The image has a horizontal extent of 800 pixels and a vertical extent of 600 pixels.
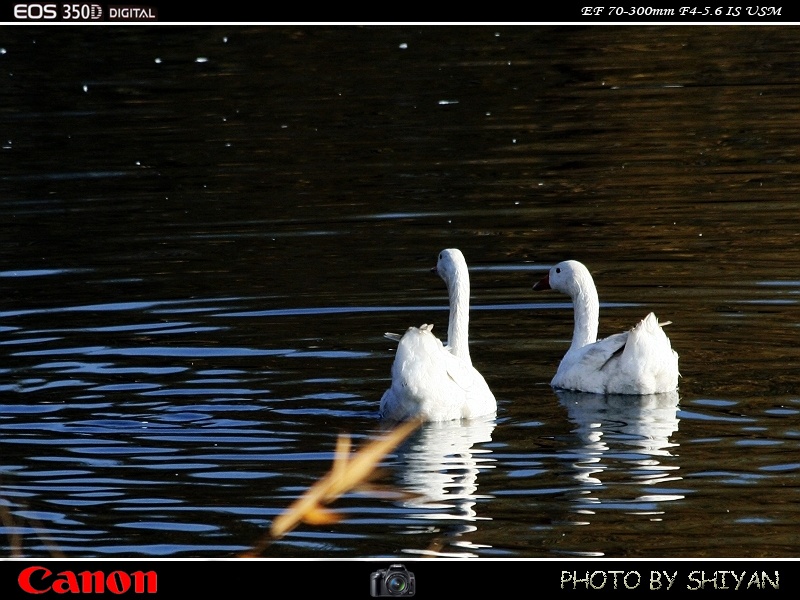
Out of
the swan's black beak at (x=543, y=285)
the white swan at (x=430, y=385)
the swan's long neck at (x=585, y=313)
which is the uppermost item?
the swan's black beak at (x=543, y=285)

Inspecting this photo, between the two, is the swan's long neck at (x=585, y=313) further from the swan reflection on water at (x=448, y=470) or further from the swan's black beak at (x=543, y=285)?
the swan reflection on water at (x=448, y=470)

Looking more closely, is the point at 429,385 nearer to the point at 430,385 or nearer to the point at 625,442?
the point at 430,385

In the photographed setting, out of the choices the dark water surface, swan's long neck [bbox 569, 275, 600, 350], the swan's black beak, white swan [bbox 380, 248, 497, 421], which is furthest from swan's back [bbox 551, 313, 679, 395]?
the swan's black beak

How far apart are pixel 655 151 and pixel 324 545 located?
1367 cm

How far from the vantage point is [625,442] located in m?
10.4

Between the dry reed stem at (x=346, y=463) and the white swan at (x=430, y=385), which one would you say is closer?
the dry reed stem at (x=346, y=463)

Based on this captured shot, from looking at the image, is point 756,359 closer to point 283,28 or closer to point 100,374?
point 100,374

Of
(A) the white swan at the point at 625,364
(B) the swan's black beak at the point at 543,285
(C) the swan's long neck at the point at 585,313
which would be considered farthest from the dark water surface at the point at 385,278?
(B) the swan's black beak at the point at 543,285

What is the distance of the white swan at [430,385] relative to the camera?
10.7 m

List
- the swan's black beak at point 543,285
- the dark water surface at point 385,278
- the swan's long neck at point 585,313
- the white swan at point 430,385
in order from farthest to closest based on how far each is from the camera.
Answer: the swan's black beak at point 543,285 → the swan's long neck at point 585,313 → the white swan at point 430,385 → the dark water surface at point 385,278

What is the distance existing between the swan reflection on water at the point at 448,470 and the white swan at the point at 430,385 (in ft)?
0.39

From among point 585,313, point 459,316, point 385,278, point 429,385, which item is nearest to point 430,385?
point 429,385

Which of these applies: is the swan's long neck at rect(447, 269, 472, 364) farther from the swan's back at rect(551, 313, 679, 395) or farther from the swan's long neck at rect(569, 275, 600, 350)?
the swan's long neck at rect(569, 275, 600, 350)

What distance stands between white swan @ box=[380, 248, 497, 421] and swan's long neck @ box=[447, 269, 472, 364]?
0.52 m
